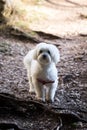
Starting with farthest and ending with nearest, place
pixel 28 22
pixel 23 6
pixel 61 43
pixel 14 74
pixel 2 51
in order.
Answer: pixel 23 6 → pixel 28 22 → pixel 61 43 → pixel 2 51 → pixel 14 74

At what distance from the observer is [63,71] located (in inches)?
316

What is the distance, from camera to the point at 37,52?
17.5ft

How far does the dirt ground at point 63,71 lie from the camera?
592cm

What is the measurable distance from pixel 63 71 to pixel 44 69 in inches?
97.2

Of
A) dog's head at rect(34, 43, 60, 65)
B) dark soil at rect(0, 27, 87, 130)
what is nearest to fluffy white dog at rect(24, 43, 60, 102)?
dog's head at rect(34, 43, 60, 65)

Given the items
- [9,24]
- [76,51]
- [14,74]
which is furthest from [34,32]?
[14,74]

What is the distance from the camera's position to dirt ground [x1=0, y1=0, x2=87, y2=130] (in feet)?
19.4

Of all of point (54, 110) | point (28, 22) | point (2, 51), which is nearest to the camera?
point (54, 110)

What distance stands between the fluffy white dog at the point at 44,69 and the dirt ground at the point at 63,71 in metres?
0.23

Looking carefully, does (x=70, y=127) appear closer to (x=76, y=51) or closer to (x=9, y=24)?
(x=76, y=51)

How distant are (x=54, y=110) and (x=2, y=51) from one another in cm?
457

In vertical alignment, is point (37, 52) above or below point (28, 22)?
above

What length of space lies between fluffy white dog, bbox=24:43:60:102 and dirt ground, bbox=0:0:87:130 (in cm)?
23

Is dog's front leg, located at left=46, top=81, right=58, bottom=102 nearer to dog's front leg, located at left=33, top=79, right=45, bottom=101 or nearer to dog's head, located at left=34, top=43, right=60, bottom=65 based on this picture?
dog's front leg, located at left=33, top=79, right=45, bottom=101
